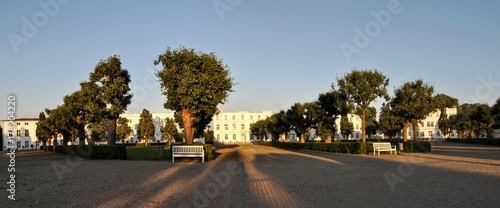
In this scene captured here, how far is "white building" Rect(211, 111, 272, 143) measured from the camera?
14475 centimetres

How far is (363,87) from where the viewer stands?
1558 inches

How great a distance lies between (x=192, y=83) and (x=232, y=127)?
11707cm

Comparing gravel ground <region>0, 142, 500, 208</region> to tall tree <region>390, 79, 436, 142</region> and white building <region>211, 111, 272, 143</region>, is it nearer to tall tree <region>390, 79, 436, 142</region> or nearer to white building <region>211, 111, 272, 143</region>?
tall tree <region>390, 79, 436, 142</region>

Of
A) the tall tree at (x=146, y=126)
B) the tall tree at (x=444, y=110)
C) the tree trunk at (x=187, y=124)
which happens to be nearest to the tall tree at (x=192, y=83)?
the tree trunk at (x=187, y=124)

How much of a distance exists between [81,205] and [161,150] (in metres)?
20.0

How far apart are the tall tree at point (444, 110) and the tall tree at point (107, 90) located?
34.6m

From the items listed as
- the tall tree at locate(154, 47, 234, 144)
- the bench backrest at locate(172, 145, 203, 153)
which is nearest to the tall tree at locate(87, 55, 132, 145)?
the tall tree at locate(154, 47, 234, 144)

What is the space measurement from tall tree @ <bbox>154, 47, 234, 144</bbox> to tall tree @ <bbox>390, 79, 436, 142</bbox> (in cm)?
2318

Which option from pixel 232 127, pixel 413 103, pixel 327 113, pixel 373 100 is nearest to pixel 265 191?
pixel 373 100

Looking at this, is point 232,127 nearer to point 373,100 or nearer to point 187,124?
point 373,100

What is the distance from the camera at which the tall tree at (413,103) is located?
142ft

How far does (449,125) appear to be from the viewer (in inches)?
3794

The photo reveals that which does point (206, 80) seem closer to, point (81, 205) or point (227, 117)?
point (81, 205)

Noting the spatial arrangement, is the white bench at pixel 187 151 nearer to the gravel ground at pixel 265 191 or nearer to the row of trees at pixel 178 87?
the row of trees at pixel 178 87
